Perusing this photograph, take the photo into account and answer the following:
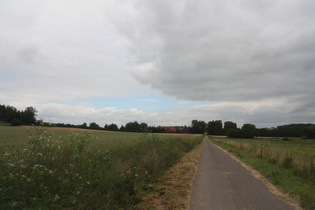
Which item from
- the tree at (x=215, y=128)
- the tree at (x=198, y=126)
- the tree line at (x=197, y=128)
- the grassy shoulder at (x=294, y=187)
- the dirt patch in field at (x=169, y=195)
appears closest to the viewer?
the dirt patch in field at (x=169, y=195)

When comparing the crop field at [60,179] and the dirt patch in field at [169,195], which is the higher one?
the crop field at [60,179]

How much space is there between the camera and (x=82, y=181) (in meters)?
4.98

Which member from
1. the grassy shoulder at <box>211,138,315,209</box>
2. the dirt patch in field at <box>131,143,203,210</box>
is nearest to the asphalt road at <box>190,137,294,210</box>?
the dirt patch in field at <box>131,143,203,210</box>

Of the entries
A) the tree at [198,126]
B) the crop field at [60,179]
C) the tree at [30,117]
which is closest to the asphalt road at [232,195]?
the crop field at [60,179]

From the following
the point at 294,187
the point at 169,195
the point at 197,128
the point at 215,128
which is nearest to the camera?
the point at 169,195

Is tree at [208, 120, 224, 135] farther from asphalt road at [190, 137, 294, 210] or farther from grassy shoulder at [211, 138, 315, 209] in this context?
asphalt road at [190, 137, 294, 210]

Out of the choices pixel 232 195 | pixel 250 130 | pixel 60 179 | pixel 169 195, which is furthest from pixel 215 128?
pixel 60 179

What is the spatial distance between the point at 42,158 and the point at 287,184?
28.3 ft

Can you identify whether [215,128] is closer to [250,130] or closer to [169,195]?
[250,130]

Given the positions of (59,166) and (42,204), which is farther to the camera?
(59,166)

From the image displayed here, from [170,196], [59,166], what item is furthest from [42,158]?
[170,196]

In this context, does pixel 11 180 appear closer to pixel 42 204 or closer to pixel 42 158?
pixel 42 204

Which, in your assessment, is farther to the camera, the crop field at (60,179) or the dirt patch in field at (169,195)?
the dirt patch in field at (169,195)

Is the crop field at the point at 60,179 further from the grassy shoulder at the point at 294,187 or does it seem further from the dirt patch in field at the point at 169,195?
the grassy shoulder at the point at 294,187
